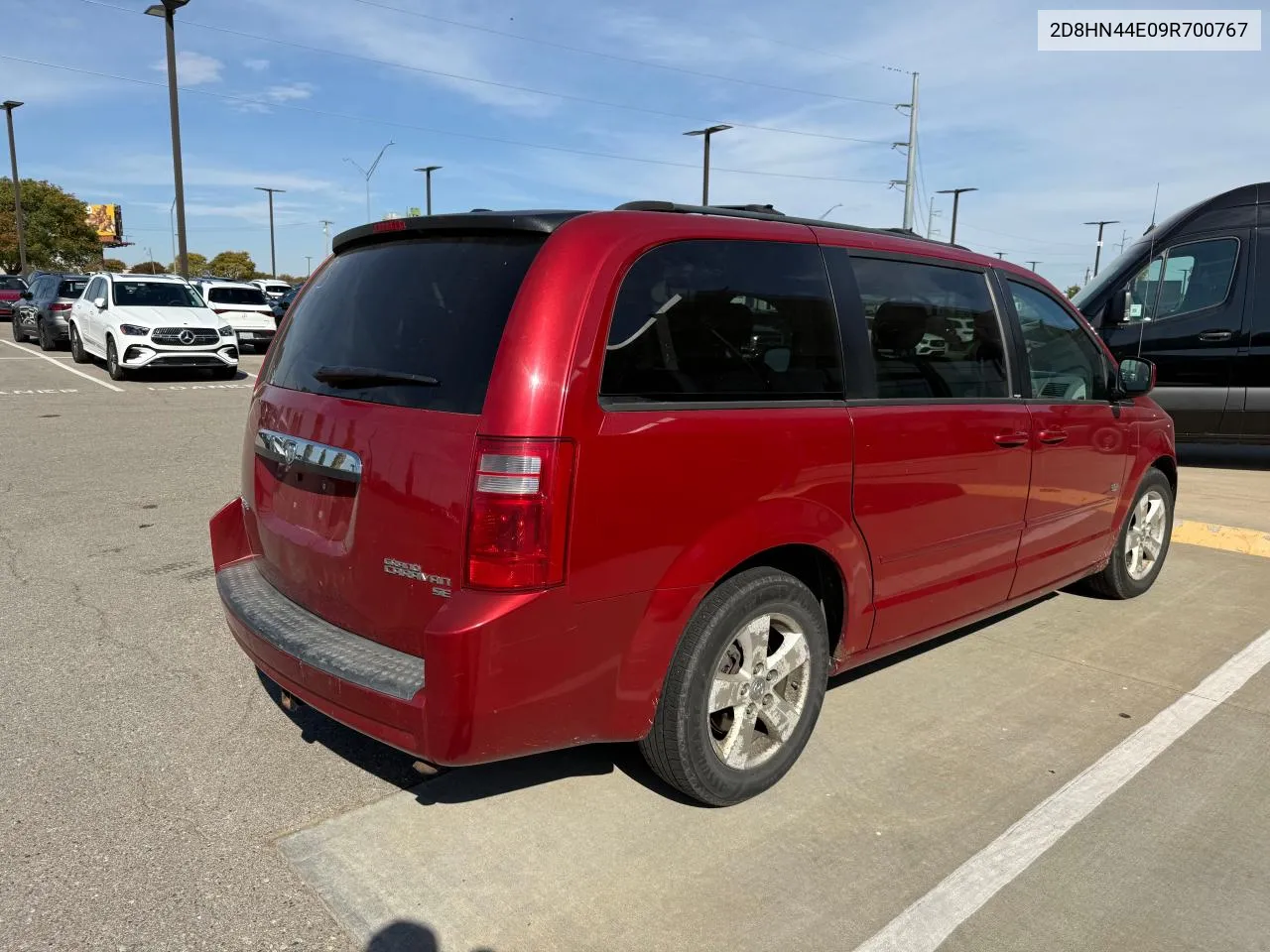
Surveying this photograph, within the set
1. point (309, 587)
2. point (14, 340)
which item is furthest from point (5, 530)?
point (14, 340)

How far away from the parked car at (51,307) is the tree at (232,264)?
66132 mm

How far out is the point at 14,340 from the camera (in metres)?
25.4

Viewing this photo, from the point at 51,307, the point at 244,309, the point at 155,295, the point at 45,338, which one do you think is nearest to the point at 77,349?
the point at 155,295

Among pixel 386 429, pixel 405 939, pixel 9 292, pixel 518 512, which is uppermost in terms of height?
pixel 9 292

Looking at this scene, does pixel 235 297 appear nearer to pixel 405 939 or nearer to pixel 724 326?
pixel 724 326

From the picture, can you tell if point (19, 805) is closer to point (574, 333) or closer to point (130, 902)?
point (130, 902)

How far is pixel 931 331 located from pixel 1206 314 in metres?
6.93

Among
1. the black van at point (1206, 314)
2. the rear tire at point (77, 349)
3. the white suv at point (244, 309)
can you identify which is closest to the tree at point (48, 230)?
the white suv at point (244, 309)

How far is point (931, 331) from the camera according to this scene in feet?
11.8

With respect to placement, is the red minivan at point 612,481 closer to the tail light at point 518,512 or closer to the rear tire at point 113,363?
the tail light at point 518,512

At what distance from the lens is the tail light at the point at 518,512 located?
2.37 m

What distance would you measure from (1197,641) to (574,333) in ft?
12.2

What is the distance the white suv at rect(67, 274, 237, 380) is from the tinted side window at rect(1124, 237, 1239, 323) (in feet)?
Result: 45.0

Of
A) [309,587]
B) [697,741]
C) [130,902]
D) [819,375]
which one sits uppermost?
[819,375]
